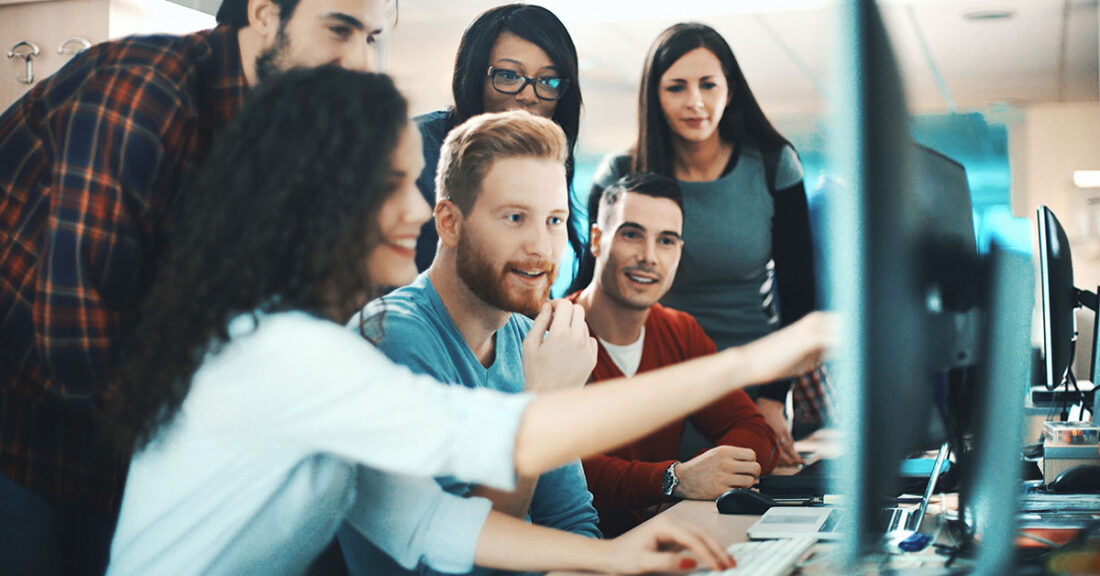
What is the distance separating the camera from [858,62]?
0.62 metres

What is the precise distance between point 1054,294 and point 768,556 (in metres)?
1.01

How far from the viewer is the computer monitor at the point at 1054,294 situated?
1.65 meters

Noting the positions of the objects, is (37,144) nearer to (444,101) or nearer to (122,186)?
(122,186)

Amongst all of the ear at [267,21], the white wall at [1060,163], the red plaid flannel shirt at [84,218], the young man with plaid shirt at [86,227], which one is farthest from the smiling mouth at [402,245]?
the white wall at [1060,163]

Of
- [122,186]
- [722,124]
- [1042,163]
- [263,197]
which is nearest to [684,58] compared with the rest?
[722,124]

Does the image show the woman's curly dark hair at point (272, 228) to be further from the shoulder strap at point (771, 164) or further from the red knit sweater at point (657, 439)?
the shoulder strap at point (771, 164)

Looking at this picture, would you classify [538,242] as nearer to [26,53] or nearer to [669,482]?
[669,482]

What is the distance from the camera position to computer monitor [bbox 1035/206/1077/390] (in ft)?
5.41

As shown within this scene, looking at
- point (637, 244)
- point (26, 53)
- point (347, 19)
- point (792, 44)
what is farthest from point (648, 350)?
point (792, 44)

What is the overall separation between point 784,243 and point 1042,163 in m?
3.01

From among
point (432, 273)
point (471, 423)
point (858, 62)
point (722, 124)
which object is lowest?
point (471, 423)

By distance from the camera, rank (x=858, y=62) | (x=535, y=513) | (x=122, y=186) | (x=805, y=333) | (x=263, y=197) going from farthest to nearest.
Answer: (x=535, y=513), (x=122, y=186), (x=263, y=197), (x=805, y=333), (x=858, y=62)

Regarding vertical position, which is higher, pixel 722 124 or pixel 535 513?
pixel 722 124

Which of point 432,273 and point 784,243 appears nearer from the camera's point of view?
point 432,273
